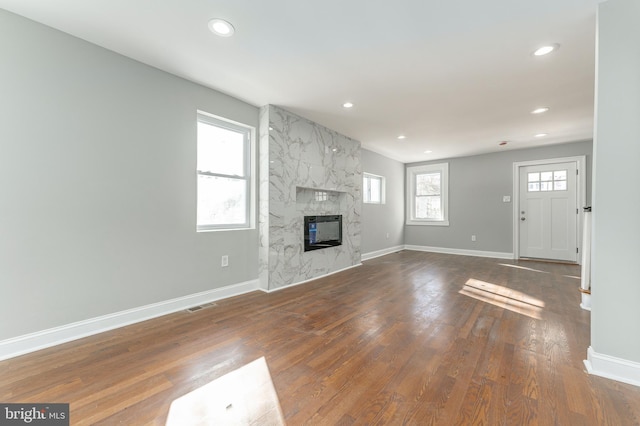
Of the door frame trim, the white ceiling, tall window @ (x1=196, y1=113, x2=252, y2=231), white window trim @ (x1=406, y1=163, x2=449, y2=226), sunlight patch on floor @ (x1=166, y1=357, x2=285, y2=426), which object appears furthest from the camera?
white window trim @ (x1=406, y1=163, x2=449, y2=226)

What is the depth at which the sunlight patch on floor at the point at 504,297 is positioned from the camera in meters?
2.98

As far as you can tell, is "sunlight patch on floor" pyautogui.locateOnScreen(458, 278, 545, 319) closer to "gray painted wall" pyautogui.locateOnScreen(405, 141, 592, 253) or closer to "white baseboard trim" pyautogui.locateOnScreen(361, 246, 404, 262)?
"white baseboard trim" pyautogui.locateOnScreen(361, 246, 404, 262)

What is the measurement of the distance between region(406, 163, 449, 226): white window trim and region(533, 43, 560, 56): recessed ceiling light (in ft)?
15.8

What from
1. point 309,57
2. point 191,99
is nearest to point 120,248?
point 191,99

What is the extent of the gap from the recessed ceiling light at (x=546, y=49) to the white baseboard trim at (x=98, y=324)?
4.15 meters

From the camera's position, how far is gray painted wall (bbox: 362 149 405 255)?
626 cm

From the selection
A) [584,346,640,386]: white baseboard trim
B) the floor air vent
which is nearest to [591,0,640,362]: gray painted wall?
[584,346,640,386]: white baseboard trim

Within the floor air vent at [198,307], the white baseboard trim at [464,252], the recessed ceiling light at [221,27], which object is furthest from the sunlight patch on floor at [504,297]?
the recessed ceiling light at [221,27]

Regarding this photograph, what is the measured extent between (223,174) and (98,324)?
2.00 m

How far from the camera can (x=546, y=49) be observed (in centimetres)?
239

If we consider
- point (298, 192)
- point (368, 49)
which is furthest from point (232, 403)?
point (298, 192)

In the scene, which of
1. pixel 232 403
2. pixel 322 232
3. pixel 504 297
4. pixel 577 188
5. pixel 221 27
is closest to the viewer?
pixel 232 403

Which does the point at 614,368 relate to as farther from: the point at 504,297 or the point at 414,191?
the point at 414,191

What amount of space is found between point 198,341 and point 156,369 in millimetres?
425
